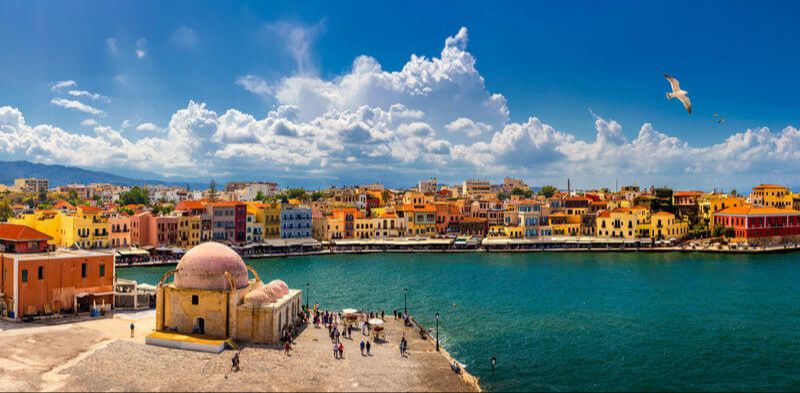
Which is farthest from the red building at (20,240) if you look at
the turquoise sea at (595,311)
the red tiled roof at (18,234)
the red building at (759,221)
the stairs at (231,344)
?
the red building at (759,221)

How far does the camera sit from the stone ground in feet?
89.2

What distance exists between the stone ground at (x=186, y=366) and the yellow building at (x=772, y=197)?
10785cm

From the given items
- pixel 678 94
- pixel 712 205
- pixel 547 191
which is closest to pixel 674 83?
pixel 678 94

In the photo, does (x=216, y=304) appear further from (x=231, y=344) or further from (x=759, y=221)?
(x=759, y=221)

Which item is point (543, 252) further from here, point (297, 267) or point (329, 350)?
point (329, 350)

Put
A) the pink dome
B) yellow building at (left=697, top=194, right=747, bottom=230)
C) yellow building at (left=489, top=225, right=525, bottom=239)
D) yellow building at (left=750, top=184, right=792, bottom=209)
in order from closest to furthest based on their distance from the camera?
the pink dome < yellow building at (left=489, top=225, right=525, bottom=239) < yellow building at (left=697, top=194, right=747, bottom=230) < yellow building at (left=750, top=184, right=792, bottom=209)

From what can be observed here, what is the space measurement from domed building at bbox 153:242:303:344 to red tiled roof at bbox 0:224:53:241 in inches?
508

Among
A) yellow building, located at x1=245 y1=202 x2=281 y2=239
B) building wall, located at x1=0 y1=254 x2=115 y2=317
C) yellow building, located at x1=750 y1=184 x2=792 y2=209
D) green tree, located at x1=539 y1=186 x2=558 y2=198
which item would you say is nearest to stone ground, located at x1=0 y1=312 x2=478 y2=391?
building wall, located at x1=0 y1=254 x2=115 y2=317

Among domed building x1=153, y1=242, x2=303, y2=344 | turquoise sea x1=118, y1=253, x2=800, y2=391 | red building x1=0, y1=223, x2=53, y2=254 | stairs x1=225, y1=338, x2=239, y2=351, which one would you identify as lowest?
turquoise sea x1=118, y1=253, x2=800, y2=391

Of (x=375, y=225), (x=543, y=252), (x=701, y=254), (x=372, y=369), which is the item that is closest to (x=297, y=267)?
(x=375, y=225)

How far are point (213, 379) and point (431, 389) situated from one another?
9.84 m

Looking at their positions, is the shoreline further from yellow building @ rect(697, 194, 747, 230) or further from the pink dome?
the pink dome

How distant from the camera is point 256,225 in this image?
94.8 metres

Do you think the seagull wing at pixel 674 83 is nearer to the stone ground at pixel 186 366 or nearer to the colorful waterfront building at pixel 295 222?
the stone ground at pixel 186 366
